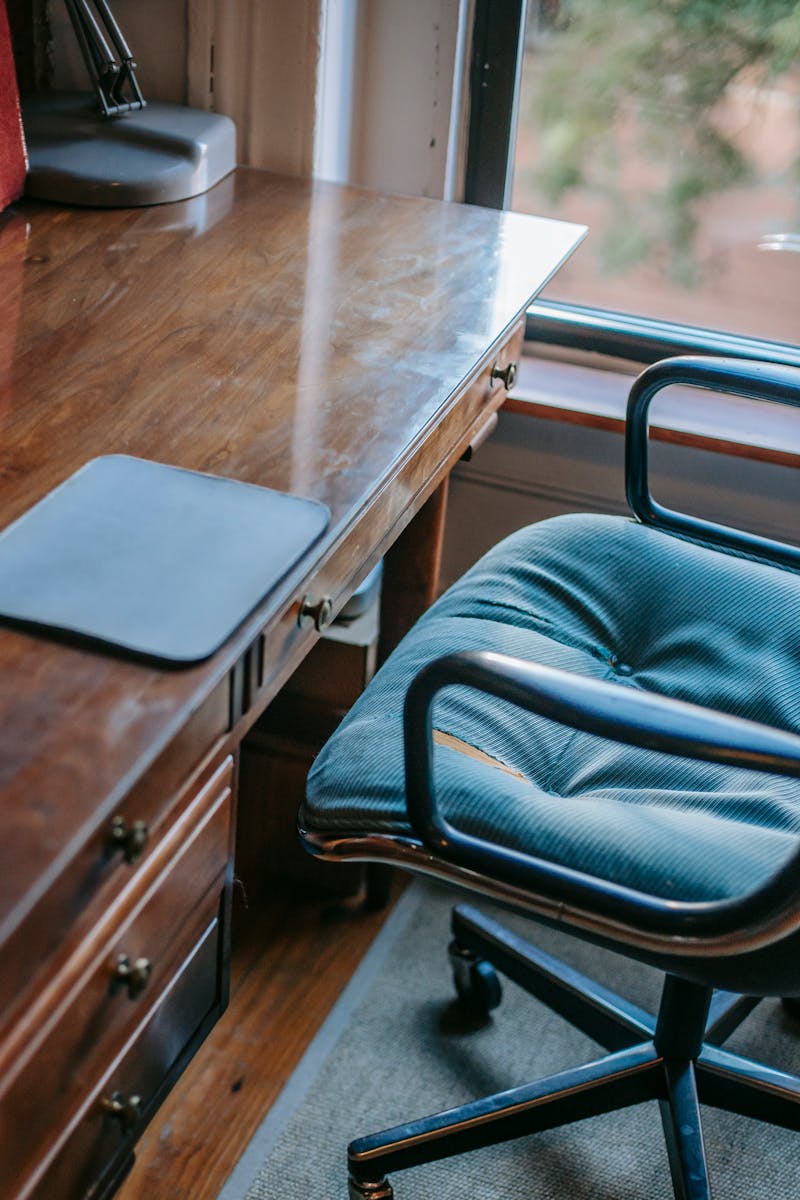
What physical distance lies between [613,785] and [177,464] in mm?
463

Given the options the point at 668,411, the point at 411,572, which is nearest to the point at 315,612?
the point at 411,572

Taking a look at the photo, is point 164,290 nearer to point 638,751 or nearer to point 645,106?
point 638,751

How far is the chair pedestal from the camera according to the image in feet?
4.19

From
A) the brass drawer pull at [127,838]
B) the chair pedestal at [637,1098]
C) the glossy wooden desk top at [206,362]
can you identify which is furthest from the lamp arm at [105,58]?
the chair pedestal at [637,1098]

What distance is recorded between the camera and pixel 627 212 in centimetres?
194

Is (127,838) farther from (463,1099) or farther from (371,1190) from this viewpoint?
(463,1099)

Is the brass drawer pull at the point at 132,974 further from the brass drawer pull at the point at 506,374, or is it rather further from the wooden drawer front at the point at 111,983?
the brass drawer pull at the point at 506,374

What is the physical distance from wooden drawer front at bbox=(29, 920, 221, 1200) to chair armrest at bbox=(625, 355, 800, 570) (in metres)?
0.64

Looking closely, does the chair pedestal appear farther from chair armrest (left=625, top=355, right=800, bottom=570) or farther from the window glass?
the window glass

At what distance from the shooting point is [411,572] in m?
1.62

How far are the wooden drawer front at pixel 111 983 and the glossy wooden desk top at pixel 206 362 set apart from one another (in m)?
0.15

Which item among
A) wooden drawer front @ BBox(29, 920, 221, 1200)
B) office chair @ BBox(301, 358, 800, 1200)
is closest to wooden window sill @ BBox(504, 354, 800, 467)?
office chair @ BBox(301, 358, 800, 1200)

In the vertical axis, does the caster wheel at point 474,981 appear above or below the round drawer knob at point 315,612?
below

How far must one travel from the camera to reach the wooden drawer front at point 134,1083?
0.88 meters
